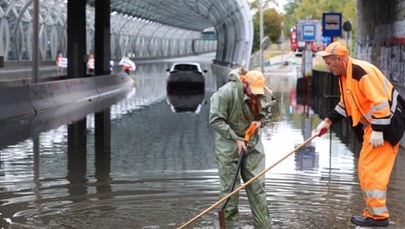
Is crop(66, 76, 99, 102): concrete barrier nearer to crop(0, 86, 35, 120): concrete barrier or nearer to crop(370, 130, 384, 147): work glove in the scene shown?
crop(0, 86, 35, 120): concrete barrier

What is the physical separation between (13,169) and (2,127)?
21.4ft

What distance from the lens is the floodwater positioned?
7.93m

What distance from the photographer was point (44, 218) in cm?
783

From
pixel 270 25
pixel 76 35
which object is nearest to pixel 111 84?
pixel 76 35

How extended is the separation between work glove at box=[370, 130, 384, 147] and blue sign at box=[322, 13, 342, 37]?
2058 centimetres

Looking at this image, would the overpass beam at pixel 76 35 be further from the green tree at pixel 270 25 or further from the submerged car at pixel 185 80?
the green tree at pixel 270 25

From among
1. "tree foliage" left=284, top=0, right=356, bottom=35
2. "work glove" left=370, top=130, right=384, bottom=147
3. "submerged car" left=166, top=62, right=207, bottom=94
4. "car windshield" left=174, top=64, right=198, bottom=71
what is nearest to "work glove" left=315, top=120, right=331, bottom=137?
"work glove" left=370, top=130, right=384, bottom=147

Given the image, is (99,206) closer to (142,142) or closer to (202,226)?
(202,226)

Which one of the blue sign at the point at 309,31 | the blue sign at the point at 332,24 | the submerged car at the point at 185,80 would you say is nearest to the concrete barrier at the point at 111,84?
the submerged car at the point at 185,80

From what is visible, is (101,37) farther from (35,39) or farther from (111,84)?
(35,39)

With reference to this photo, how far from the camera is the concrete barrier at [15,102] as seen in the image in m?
19.2

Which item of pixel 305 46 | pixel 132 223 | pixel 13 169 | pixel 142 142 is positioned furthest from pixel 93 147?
pixel 305 46

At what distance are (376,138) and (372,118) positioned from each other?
0.68 feet

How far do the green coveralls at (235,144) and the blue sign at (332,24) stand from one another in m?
20.3
